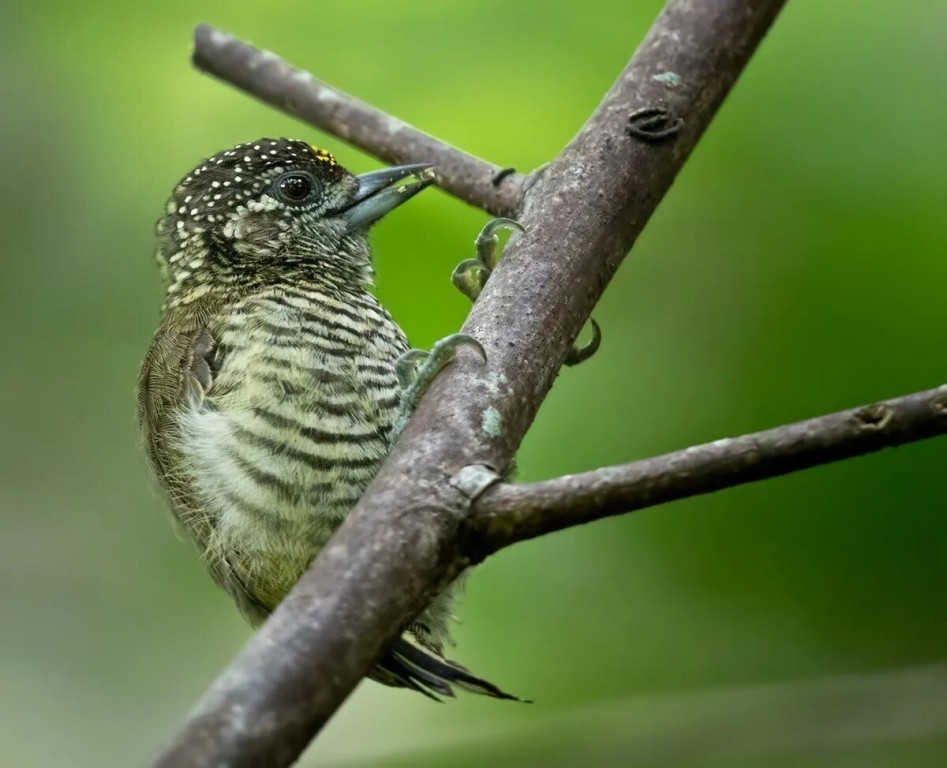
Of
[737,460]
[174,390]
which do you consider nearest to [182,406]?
[174,390]

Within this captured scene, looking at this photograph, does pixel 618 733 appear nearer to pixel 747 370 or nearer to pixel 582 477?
pixel 747 370

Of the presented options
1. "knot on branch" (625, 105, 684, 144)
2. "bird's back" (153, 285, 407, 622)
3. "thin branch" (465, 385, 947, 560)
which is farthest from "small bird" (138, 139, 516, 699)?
"thin branch" (465, 385, 947, 560)

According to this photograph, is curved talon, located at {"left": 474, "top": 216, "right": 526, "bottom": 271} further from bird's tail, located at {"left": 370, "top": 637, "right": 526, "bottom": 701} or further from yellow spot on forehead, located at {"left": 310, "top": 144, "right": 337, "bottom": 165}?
bird's tail, located at {"left": 370, "top": 637, "right": 526, "bottom": 701}

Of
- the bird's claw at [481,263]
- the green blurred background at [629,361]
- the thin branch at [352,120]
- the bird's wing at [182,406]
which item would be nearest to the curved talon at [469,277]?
the bird's claw at [481,263]

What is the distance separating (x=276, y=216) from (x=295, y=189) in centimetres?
7

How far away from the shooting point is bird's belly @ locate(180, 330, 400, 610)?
6.82 ft

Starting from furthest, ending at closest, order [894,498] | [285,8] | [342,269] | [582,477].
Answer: [285,8], [342,269], [894,498], [582,477]

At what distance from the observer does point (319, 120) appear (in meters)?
2.54

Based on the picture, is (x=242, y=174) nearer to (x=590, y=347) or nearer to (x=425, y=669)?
(x=590, y=347)

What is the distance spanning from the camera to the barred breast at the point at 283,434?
6.82 ft

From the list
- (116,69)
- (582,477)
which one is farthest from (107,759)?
(582,477)

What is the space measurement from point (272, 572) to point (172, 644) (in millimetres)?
1388

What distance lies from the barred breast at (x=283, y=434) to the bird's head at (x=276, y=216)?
0.62 feet

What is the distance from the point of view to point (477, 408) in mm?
1612
